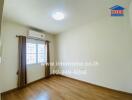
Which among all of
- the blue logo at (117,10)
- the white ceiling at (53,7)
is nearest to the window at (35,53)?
the white ceiling at (53,7)

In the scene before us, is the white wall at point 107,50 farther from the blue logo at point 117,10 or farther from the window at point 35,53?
the window at point 35,53

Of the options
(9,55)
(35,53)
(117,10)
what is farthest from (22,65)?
(117,10)

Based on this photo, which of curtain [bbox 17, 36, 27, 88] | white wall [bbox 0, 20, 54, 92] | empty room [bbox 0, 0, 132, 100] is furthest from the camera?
curtain [bbox 17, 36, 27, 88]

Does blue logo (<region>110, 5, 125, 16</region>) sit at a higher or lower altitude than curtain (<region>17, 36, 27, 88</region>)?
higher

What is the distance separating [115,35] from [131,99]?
1.77 metres

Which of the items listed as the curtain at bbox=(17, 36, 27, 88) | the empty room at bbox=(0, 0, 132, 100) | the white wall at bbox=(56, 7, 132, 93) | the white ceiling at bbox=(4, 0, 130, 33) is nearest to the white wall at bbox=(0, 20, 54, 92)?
the empty room at bbox=(0, 0, 132, 100)

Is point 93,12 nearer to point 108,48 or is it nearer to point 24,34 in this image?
point 108,48

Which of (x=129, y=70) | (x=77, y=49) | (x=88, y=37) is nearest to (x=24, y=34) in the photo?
(x=77, y=49)

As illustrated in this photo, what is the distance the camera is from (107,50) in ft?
8.83

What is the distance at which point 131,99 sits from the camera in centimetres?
209

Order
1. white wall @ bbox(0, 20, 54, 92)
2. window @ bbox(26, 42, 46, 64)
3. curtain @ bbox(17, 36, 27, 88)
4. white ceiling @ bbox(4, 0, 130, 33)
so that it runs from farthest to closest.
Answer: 1. window @ bbox(26, 42, 46, 64)
2. curtain @ bbox(17, 36, 27, 88)
3. white wall @ bbox(0, 20, 54, 92)
4. white ceiling @ bbox(4, 0, 130, 33)

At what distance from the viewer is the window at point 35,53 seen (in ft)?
11.3

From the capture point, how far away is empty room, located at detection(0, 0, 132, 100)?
86.0 inches

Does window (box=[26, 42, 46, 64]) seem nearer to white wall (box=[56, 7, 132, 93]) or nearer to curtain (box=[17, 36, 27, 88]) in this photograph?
curtain (box=[17, 36, 27, 88])
